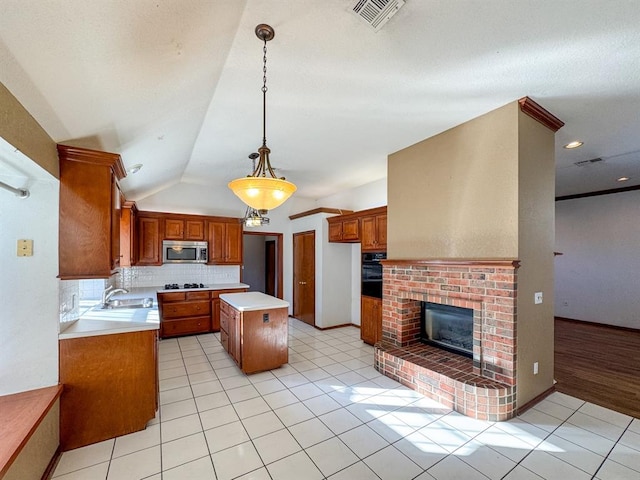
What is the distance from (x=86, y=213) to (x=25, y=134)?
2.58ft

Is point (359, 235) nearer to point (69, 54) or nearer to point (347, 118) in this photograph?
point (347, 118)

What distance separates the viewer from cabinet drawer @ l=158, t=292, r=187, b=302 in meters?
4.96

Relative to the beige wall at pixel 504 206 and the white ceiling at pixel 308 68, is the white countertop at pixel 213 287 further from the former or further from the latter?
the beige wall at pixel 504 206

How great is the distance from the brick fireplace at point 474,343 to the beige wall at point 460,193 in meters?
0.21

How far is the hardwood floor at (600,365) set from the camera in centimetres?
298

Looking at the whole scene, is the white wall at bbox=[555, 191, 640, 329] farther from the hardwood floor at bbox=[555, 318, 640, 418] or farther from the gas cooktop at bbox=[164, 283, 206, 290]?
the gas cooktop at bbox=[164, 283, 206, 290]

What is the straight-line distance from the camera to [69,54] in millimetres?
1411

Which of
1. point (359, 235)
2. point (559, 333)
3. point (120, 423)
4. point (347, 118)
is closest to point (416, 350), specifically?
point (359, 235)

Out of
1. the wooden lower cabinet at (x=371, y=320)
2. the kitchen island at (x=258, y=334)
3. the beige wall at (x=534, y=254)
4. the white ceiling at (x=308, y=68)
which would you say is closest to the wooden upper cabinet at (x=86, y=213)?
the white ceiling at (x=308, y=68)

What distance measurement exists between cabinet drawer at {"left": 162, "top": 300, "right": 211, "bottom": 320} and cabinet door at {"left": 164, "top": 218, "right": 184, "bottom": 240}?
1235 millimetres

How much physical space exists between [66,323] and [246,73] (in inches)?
100

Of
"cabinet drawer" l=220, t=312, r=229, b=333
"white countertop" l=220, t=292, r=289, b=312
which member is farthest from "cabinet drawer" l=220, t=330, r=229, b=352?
"white countertop" l=220, t=292, r=289, b=312

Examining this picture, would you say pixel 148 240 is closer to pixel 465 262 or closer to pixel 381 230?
pixel 381 230

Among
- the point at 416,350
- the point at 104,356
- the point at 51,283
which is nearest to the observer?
the point at 51,283
